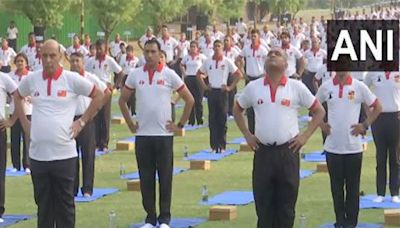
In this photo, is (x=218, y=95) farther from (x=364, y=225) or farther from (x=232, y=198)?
(x=364, y=225)

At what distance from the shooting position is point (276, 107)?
37.8 ft

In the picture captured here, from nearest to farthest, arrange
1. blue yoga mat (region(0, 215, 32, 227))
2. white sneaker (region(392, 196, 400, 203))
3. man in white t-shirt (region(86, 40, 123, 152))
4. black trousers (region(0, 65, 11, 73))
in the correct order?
blue yoga mat (region(0, 215, 32, 227)), white sneaker (region(392, 196, 400, 203)), man in white t-shirt (region(86, 40, 123, 152)), black trousers (region(0, 65, 11, 73))

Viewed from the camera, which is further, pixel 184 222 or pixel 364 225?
pixel 184 222

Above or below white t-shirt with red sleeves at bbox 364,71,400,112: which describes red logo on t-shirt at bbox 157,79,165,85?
above

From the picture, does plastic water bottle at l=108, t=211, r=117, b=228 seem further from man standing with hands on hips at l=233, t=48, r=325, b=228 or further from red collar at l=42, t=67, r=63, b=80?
man standing with hands on hips at l=233, t=48, r=325, b=228

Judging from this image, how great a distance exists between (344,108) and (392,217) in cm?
154

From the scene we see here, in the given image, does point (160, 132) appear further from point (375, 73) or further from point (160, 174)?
point (375, 73)

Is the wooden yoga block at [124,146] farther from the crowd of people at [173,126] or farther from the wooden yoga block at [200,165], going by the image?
the crowd of people at [173,126]

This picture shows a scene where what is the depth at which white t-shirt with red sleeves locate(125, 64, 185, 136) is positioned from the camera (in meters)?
13.4

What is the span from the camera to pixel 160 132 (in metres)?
13.4

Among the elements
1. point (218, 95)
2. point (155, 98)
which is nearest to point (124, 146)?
point (218, 95)

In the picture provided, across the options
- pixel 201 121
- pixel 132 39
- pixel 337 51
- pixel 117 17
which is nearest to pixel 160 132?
pixel 337 51

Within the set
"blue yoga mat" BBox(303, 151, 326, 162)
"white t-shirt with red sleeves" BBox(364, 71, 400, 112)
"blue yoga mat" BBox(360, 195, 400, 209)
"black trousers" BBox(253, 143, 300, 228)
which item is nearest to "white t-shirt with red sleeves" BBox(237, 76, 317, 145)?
"black trousers" BBox(253, 143, 300, 228)

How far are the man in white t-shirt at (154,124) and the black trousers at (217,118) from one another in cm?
876
